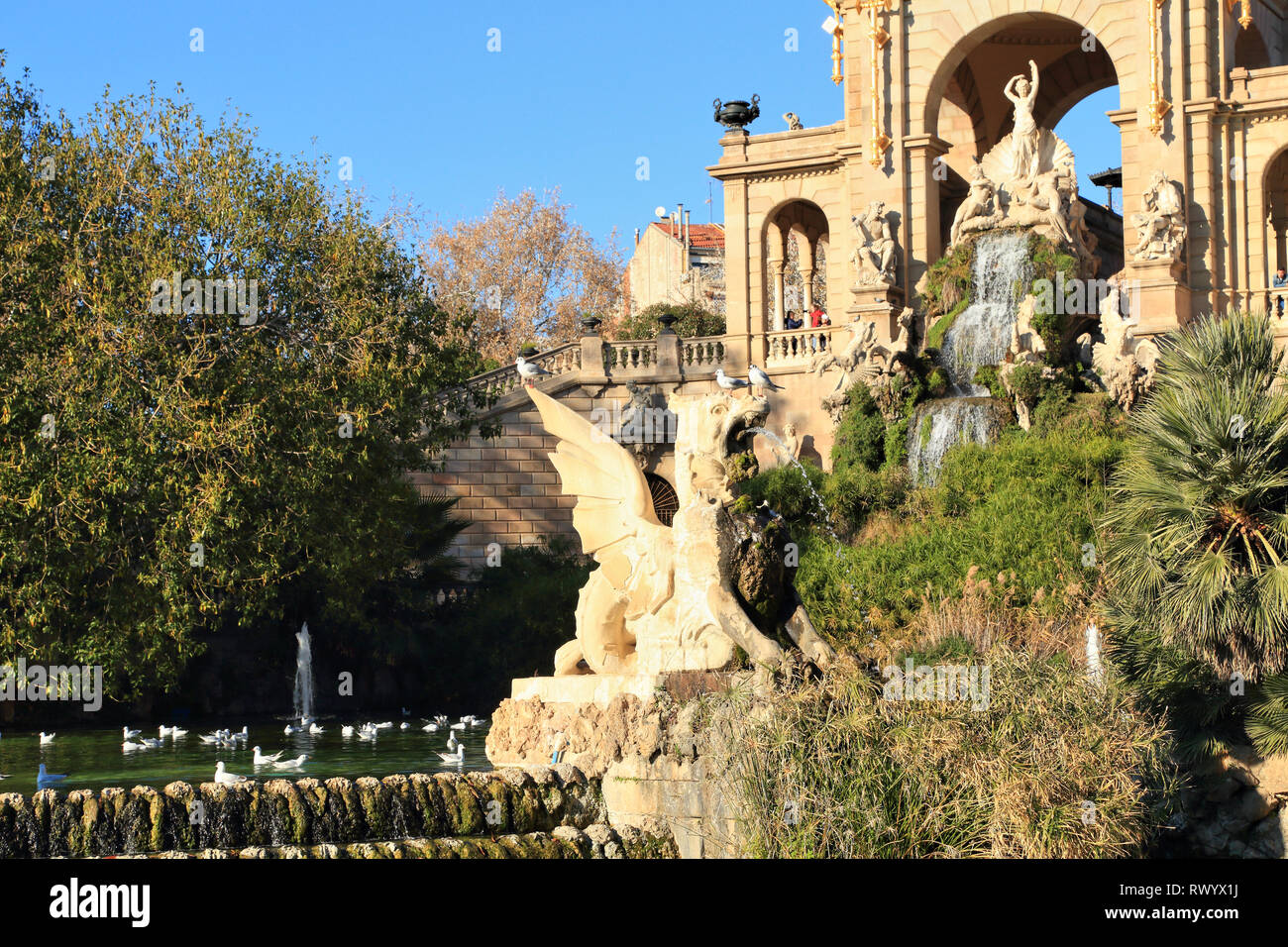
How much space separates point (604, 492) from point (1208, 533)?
5.09 meters

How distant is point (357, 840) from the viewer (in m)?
10.9

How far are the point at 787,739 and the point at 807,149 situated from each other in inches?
1080

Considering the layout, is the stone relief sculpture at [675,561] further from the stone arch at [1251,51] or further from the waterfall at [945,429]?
the stone arch at [1251,51]

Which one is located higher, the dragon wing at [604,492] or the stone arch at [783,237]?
the stone arch at [783,237]

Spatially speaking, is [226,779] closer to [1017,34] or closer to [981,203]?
[981,203]

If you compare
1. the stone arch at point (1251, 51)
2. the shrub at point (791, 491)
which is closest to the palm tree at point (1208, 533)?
the shrub at point (791, 491)

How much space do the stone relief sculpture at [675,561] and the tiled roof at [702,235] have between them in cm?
5682

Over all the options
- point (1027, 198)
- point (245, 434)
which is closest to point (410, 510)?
point (245, 434)

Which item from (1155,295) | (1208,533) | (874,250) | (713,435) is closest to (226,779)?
(713,435)

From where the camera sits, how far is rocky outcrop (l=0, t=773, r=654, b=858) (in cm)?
1035

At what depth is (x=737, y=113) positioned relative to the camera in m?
37.2

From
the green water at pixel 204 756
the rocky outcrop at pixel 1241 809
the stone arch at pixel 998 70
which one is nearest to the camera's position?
the rocky outcrop at pixel 1241 809

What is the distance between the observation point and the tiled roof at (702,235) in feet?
232
